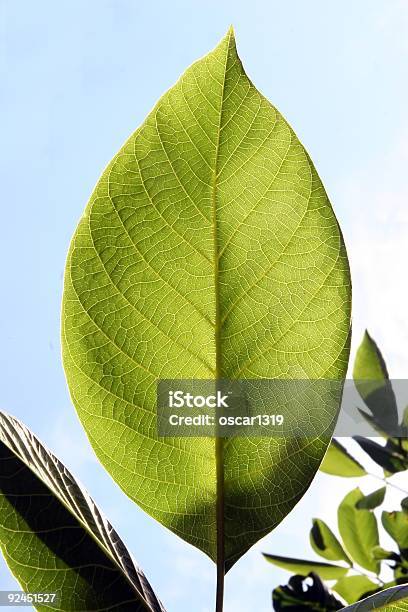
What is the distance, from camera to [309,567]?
2.10m

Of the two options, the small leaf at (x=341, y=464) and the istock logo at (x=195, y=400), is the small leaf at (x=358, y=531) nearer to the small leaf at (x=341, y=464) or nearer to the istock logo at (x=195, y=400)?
the small leaf at (x=341, y=464)

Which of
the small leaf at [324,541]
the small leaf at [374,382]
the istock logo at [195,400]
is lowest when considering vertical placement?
the small leaf at [324,541]

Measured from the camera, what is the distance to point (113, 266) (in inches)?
20.7

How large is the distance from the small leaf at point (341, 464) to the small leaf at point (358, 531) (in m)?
0.07

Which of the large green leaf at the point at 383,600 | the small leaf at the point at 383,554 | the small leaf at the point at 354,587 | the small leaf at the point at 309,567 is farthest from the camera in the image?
the small leaf at the point at 309,567

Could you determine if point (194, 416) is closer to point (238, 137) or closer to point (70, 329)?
point (70, 329)

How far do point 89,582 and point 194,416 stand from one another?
0.49 feet

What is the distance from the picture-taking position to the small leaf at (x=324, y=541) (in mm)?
2072

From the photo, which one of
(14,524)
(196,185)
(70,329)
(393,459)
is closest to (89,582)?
(14,524)

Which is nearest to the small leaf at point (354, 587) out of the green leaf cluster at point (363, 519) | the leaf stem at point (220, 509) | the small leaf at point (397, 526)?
the green leaf cluster at point (363, 519)

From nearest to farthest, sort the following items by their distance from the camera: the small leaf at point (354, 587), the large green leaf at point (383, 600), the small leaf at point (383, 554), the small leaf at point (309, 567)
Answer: the large green leaf at point (383, 600)
the small leaf at point (383, 554)
the small leaf at point (354, 587)
the small leaf at point (309, 567)

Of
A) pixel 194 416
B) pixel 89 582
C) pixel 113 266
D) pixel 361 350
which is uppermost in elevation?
pixel 361 350

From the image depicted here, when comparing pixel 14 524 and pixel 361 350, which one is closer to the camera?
pixel 14 524
